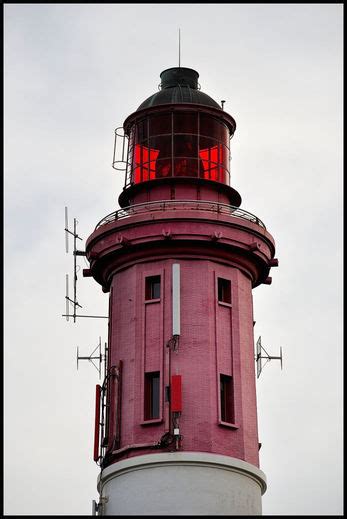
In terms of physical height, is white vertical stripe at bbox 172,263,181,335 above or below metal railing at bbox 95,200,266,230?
below

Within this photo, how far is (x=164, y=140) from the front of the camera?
2285 inches

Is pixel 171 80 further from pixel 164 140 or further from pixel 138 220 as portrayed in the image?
pixel 138 220

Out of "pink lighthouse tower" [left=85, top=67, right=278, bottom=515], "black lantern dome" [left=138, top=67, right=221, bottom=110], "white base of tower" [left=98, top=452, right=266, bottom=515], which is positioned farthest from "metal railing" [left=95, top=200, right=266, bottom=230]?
"white base of tower" [left=98, top=452, right=266, bottom=515]

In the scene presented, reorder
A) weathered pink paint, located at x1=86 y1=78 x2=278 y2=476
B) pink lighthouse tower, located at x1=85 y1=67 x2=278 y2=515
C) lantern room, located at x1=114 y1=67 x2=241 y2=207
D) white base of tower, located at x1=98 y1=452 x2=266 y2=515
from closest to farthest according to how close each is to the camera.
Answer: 1. white base of tower, located at x1=98 y1=452 x2=266 y2=515
2. pink lighthouse tower, located at x1=85 y1=67 x2=278 y2=515
3. weathered pink paint, located at x1=86 y1=78 x2=278 y2=476
4. lantern room, located at x1=114 y1=67 x2=241 y2=207

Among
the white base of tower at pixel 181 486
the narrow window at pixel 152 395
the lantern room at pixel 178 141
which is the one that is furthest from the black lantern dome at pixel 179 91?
the white base of tower at pixel 181 486

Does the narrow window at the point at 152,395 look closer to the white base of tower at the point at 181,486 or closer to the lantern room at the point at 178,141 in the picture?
the white base of tower at the point at 181,486

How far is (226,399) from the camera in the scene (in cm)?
5344

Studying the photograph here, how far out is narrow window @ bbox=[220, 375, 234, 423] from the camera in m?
52.9

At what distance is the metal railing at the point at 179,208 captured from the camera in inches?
2202

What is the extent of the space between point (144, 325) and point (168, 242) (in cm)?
395

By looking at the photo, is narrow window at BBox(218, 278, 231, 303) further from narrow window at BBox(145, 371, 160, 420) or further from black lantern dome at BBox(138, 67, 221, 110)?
black lantern dome at BBox(138, 67, 221, 110)

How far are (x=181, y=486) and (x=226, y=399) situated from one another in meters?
5.07

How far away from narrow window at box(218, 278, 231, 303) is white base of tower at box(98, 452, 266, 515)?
782 centimetres

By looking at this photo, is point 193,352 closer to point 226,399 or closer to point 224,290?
point 226,399
